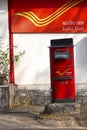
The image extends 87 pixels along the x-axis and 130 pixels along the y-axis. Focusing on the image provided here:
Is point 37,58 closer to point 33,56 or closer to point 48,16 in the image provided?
point 33,56

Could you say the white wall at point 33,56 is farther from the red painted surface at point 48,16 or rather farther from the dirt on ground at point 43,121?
the dirt on ground at point 43,121

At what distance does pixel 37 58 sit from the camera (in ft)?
43.8

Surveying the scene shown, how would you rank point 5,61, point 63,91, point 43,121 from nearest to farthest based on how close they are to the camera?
point 43,121 → point 63,91 → point 5,61

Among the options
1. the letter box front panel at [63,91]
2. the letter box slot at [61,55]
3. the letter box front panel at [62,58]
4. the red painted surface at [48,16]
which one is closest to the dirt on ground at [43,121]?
the letter box front panel at [63,91]

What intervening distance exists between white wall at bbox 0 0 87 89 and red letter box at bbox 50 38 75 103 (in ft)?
7.85

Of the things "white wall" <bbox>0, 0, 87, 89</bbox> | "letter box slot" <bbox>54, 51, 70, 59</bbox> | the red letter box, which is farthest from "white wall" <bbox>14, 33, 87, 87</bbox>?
"letter box slot" <bbox>54, 51, 70, 59</bbox>

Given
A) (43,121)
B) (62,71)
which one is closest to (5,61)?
(62,71)

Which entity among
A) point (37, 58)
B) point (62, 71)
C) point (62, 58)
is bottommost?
point (62, 71)

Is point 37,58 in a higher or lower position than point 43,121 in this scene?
higher

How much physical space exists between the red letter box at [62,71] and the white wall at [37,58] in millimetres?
2392

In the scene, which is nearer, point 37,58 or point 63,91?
point 63,91

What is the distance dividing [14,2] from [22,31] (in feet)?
3.05

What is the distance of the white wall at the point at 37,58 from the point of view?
13.3 metres

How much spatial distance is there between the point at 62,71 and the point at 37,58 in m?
2.62
